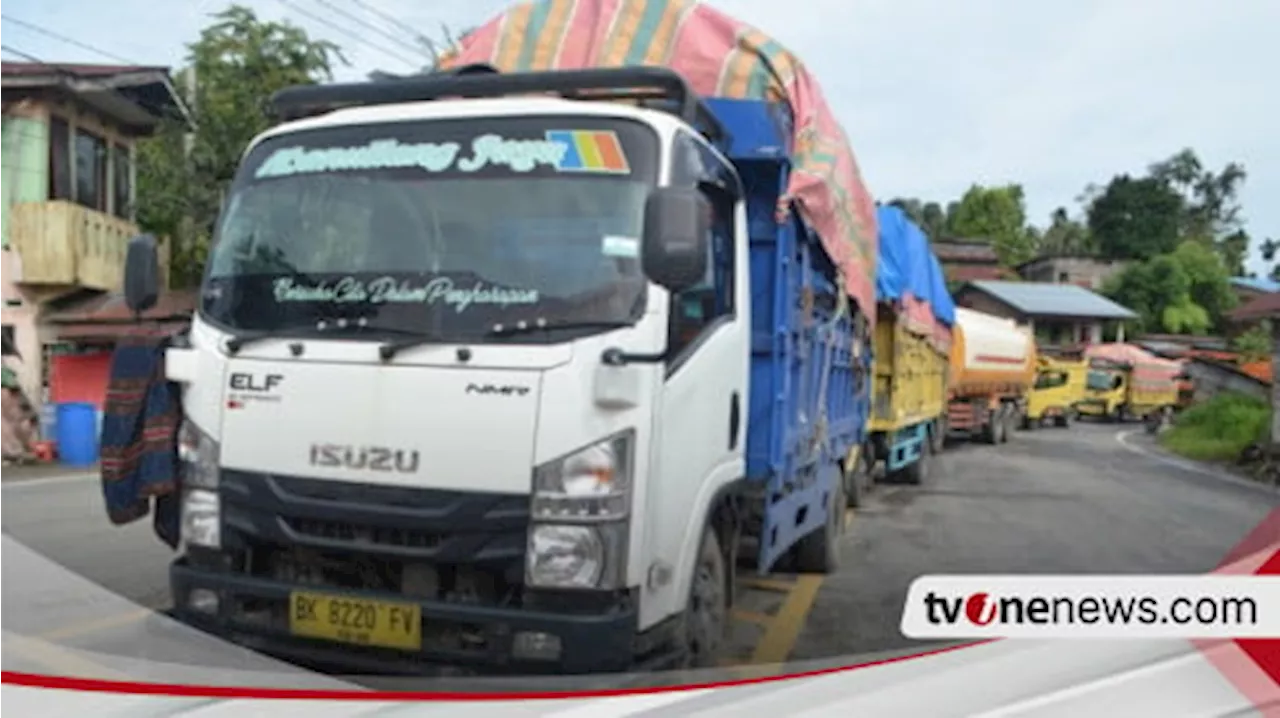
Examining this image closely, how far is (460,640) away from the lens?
8.34 ft

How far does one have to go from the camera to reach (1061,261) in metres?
2.68

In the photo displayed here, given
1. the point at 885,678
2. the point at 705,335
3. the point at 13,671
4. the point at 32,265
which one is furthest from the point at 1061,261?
the point at 13,671

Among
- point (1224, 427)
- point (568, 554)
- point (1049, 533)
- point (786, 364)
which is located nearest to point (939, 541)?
point (1049, 533)

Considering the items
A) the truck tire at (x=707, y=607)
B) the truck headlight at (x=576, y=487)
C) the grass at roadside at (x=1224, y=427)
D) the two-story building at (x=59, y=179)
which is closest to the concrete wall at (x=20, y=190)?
the two-story building at (x=59, y=179)

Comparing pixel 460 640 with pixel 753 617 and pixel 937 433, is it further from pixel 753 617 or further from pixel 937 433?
pixel 937 433

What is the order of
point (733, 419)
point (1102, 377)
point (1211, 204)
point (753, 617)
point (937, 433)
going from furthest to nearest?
1. point (937, 433)
2. point (1102, 377)
3. point (753, 617)
4. point (733, 419)
5. point (1211, 204)

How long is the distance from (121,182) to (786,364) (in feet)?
7.77

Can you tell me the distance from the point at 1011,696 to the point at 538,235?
5.36 feet

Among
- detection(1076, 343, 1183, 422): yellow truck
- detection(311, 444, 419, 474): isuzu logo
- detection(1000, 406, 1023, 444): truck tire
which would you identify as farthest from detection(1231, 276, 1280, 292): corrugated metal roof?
detection(1000, 406, 1023, 444): truck tire

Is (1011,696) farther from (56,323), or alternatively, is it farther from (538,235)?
(56,323)

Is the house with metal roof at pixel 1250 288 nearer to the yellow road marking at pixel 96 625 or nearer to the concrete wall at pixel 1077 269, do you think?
the concrete wall at pixel 1077 269

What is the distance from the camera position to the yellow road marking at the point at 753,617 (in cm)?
409

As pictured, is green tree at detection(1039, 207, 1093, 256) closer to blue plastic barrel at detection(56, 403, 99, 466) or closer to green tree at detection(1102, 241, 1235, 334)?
green tree at detection(1102, 241, 1235, 334)

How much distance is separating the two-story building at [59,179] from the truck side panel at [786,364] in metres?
2.02
